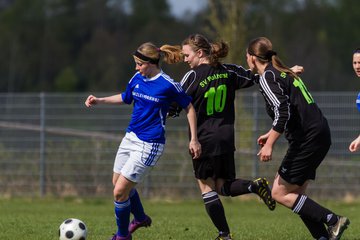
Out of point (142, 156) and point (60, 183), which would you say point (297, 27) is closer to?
point (60, 183)

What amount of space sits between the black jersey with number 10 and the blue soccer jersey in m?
0.31

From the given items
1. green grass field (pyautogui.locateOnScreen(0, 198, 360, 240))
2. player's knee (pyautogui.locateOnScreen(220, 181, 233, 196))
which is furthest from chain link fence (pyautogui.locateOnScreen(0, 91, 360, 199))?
player's knee (pyautogui.locateOnScreen(220, 181, 233, 196))

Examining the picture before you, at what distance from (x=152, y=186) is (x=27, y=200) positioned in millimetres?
2399

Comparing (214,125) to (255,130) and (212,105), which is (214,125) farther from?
(255,130)

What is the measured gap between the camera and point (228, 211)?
14.2 metres

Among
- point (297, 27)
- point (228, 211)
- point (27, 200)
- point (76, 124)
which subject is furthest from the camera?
point (297, 27)

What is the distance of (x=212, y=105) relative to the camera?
876 centimetres

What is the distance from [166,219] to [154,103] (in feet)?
13.1

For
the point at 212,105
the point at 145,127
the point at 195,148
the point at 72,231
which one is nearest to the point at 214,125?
the point at 212,105

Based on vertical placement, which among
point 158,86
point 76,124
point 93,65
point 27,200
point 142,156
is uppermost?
point 158,86

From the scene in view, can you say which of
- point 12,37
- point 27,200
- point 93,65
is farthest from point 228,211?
point 12,37

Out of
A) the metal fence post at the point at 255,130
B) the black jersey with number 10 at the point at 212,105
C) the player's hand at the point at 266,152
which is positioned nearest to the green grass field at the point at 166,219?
the metal fence post at the point at 255,130

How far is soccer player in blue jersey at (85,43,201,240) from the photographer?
27.3ft

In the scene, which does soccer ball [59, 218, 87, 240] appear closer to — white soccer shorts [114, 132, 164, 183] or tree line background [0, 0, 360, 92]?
white soccer shorts [114, 132, 164, 183]
